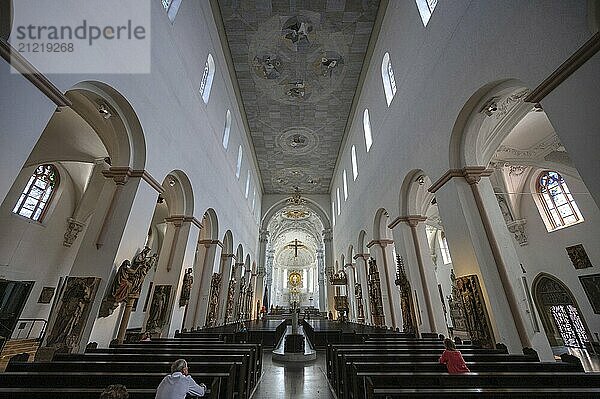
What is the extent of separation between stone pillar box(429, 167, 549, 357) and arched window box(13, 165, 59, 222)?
1416 centimetres

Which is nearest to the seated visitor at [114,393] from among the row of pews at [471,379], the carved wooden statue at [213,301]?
the row of pews at [471,379]

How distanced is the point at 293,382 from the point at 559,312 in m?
11.7

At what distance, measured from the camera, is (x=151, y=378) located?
3.40 meters

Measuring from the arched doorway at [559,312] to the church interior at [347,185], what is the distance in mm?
80

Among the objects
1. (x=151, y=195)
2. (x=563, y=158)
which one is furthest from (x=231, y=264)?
(x=563, y=158)

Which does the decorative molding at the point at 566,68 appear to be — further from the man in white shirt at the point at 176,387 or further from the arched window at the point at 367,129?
the arched window at the point at 367,129

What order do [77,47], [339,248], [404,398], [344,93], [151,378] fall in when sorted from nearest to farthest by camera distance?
1. [404,398]
2. [151,378]
3. [77,47]
4. [344,93]
5. [339,248]

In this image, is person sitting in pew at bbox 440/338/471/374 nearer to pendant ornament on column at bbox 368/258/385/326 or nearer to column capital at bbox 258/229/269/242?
pendant ornament on column at bbox 368/258/385/326

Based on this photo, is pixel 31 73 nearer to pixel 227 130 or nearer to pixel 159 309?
pixel 159 309

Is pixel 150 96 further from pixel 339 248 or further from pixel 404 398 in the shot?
pixel 339 248

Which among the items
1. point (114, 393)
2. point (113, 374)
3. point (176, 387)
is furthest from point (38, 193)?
point (114, 393)

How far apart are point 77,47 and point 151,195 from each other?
324 centimetres

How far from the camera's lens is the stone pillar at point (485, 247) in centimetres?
506

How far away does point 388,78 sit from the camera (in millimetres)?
10609
